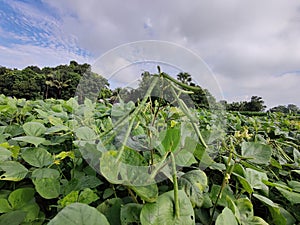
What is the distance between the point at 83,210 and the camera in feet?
0.79

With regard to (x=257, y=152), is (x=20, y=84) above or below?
above

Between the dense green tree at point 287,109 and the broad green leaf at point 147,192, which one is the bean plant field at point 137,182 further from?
the dense green tree at point 287,109

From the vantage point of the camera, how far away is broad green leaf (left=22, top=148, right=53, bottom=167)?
0.41 metres

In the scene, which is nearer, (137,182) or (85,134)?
(137,182)

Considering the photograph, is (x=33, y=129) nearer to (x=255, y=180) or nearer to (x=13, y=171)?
(x=13, y=171)

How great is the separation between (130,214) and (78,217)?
78 mm

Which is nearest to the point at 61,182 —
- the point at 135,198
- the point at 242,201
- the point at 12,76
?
the point at 135,198

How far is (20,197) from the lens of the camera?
1.18ft

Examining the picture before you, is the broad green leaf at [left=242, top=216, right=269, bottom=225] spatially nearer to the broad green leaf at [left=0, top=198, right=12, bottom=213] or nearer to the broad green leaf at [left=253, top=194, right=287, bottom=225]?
the broad green leaf at [left=253, top=194, right=287, bottom=225]

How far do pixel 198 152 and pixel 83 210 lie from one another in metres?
0.23

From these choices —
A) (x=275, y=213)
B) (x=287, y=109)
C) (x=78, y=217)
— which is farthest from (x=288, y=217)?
(x=287, y=109)

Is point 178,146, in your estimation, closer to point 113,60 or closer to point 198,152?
point 198,152

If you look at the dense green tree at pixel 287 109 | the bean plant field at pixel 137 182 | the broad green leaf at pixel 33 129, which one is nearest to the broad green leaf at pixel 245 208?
the bean plant field at pixel 137 182

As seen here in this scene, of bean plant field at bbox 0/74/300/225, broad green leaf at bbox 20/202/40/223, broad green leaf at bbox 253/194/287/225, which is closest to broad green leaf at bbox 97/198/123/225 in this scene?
bean plant field at bbox 0/74/300/225
